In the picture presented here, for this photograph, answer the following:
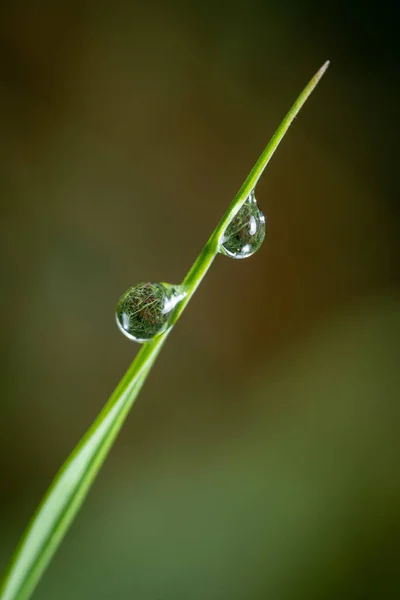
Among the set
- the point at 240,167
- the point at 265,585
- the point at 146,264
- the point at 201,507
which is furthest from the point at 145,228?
the point at 265,585

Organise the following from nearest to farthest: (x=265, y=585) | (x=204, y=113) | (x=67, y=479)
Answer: (x=67, y=479) → (x=265, y=585) → (x=204, y=113)

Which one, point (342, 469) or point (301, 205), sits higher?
point (301, 205)

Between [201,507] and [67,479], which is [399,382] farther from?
[67,479]

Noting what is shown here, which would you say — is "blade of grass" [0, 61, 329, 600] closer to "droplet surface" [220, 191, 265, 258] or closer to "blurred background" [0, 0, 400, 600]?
"droplet surface" [220, 191, 265, 258]

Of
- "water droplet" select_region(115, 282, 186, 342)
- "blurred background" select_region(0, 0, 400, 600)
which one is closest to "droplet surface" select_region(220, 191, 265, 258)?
"water droplet" select_region(115, 282, 186, 342)

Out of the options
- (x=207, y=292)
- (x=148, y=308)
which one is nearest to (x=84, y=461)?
(x=148, y=308)

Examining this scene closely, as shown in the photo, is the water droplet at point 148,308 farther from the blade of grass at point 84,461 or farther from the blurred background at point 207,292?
the blurred background at point 207,292

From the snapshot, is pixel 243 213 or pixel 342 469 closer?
pixel 243 213
